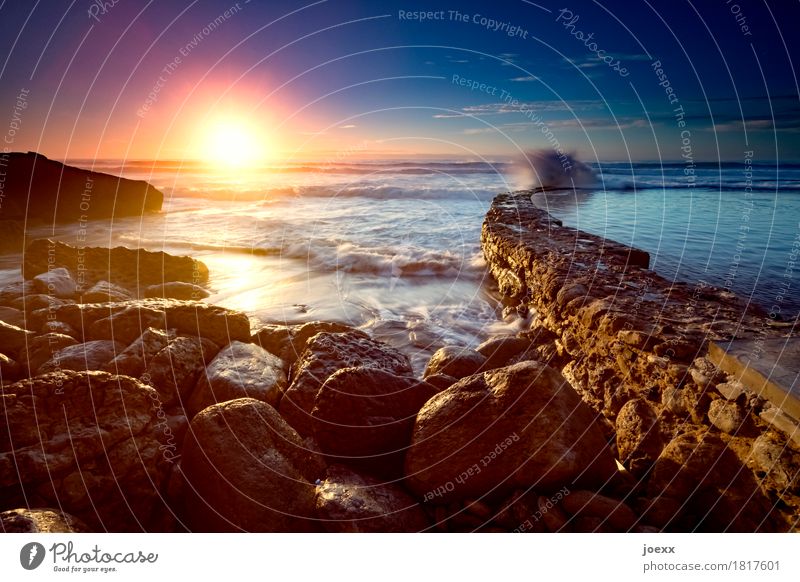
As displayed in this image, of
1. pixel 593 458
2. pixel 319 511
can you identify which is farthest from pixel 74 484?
pixel 593 458

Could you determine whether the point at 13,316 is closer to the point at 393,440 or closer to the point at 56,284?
the point at 56,284

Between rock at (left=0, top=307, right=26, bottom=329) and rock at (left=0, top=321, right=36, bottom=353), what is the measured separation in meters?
0.71

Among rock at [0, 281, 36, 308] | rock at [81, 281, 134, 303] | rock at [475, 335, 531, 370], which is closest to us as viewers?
rock at [475, 335, 531, 370]

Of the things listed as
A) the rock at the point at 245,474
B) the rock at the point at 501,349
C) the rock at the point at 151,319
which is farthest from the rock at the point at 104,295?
→ the rock at the point at 501,349

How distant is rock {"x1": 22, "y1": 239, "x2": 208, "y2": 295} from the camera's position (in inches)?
316

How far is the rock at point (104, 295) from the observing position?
6664mm

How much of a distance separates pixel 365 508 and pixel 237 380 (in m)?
1.93

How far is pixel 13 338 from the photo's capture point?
4.69 m

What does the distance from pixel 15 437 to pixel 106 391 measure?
582 mm

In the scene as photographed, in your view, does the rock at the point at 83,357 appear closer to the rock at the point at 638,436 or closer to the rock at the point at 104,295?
the rock at the point at 104,295

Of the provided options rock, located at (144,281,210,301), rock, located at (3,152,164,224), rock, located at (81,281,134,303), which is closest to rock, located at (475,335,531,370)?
rock, located at (81,281,134,303)

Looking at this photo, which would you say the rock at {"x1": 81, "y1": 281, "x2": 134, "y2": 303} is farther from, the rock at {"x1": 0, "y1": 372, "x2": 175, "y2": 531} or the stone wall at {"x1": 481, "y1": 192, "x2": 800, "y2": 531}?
the stone wall at {"x1": 481, "y1": 192, "x2": 800, "y2": 531}

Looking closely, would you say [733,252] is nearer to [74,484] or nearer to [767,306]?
[767,306]

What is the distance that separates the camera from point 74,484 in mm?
2916
